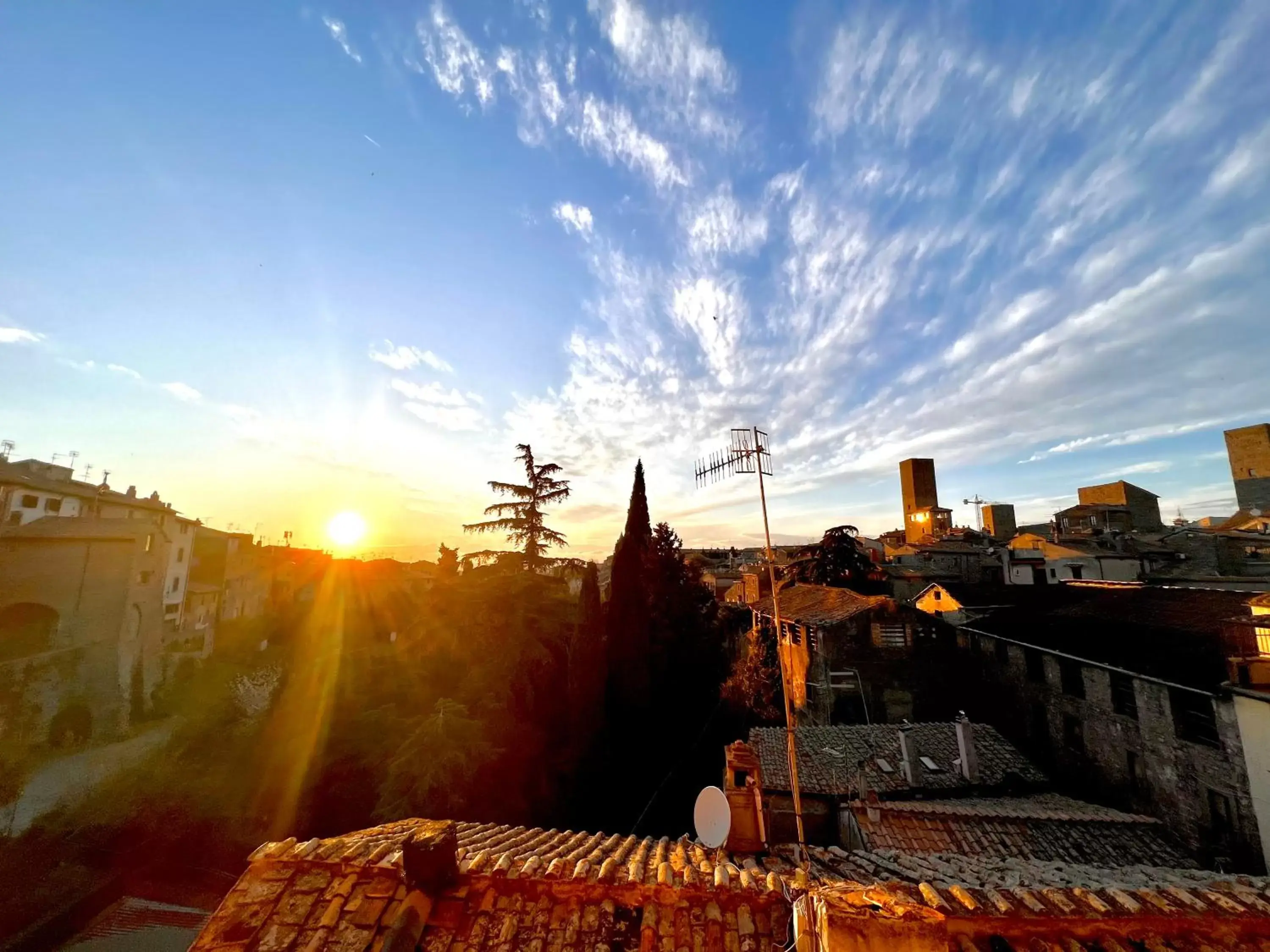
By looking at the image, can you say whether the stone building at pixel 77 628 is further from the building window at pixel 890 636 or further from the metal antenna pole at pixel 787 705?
the building window at pixel 890 636

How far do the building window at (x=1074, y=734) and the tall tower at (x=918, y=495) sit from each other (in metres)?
53.9

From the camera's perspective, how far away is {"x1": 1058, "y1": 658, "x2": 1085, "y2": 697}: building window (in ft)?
51.5

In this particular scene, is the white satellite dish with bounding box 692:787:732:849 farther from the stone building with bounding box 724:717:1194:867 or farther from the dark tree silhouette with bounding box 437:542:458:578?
the dark tree silhouette with bounding box 437:542:458:578

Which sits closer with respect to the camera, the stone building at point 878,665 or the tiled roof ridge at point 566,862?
the tiled roof ridge at point 566,862

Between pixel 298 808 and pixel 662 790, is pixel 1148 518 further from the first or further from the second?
pixel 298 808

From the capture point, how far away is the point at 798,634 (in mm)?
22672

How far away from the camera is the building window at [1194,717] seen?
458 inches

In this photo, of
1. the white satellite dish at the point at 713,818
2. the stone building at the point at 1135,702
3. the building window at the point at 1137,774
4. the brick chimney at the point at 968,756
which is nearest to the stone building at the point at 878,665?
the stone building at the point at 1135,702

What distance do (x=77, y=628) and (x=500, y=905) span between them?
33184 millimetres

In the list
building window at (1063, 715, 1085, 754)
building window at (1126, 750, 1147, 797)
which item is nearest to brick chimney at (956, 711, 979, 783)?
building window at (1126, 750, 1147, 797)

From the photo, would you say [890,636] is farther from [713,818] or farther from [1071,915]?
[1071,915]

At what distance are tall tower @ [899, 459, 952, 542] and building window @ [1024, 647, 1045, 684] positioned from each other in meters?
52.2

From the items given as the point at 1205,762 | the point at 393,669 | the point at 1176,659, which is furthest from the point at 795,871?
the point at 393,669

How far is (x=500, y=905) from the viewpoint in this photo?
4.45 meters
